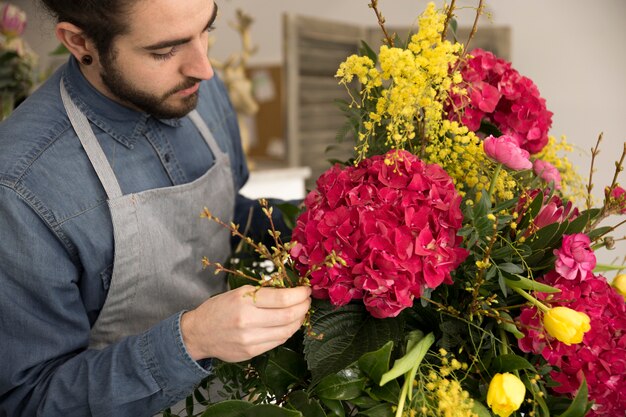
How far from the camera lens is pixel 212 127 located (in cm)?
144

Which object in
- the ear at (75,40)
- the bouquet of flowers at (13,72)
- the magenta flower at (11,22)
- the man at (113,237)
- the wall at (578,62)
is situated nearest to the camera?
the man at (113,237)

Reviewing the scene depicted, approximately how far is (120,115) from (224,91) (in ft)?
1.38

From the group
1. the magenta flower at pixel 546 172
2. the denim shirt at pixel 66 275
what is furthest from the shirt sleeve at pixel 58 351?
the magenta flower at pixel 546 172

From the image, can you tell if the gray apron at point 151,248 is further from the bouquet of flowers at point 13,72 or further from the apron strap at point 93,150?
the bouquet of flowers at point 13,72

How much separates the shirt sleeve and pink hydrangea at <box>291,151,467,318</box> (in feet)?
0.84

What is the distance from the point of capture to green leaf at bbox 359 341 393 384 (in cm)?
74

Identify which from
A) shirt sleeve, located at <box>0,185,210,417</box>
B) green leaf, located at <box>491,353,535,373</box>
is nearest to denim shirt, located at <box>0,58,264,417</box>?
shirt sleeve, located at <box>0,185,210,417</box>

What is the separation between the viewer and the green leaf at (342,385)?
0.77m

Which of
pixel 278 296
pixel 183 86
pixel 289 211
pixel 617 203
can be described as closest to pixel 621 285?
pixel 617 203

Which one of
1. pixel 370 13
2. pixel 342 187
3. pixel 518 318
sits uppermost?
pixel 342 187

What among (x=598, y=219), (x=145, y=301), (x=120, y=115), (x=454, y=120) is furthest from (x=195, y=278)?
→ (x=598, y=219)

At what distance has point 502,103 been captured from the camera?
961 mm

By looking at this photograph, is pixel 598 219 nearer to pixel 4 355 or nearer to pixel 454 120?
pixel 454 120

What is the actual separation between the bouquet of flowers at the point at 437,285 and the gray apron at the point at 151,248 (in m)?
0.35
